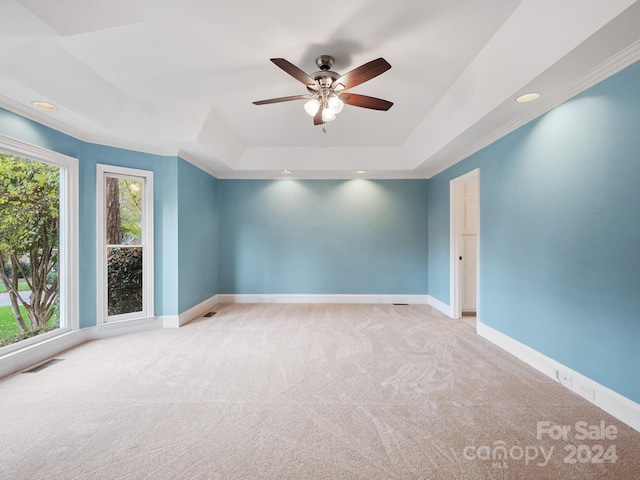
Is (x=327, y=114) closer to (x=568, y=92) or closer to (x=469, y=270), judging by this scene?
(x=568, y=92)

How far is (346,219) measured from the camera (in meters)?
5.66

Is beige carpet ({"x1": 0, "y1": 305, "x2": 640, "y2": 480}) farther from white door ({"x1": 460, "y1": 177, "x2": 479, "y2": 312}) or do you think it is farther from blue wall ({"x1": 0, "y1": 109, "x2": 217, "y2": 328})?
white door ({"x1": 460, "y1": 177, "x2": 479, "y2": 312})

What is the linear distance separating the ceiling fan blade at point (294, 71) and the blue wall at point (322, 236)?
10.7ft

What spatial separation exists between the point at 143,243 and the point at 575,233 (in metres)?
4.98

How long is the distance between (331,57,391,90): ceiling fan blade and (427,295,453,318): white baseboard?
3.89 metres

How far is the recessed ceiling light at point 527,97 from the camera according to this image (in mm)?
2408

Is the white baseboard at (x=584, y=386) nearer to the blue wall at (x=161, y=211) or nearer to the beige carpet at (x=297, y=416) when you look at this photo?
the beige carpet at (x=297, y=416)

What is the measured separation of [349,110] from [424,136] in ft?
4.17

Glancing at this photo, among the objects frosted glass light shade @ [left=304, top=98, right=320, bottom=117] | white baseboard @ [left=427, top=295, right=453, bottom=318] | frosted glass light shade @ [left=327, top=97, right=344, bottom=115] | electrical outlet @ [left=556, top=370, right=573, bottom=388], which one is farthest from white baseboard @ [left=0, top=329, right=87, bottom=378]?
white baseboard @ [left=427, top=295, right=453, bottom=318]

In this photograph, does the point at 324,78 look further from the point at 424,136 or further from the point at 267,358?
the point at 267,358

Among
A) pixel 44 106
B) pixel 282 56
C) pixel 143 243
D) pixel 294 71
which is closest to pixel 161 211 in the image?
pixel 143 243

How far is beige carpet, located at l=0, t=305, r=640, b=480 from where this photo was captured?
5.32ft

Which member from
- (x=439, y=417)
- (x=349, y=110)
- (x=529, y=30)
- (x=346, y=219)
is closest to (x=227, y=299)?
(x=346, y=219)

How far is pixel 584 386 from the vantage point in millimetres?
2271
